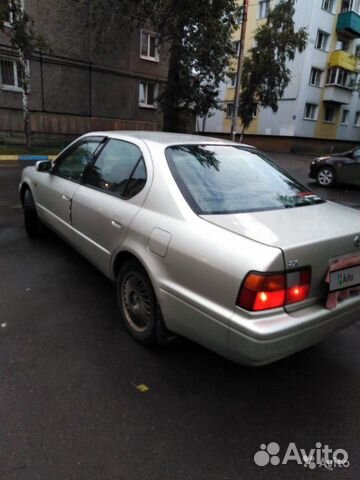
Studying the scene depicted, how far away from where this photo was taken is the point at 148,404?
86.0 inches

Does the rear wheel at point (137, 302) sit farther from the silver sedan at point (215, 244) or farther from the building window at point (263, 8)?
the building window at point (263, 8)

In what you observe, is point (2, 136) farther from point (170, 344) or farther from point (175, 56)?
point (170, 344)

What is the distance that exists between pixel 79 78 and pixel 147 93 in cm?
408

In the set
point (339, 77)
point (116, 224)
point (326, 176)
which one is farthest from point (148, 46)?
point (116, 224)

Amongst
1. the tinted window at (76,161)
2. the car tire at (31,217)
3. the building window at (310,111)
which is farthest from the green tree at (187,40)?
the building window at (310,111)

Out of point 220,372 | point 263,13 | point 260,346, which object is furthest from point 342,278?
point 263,13

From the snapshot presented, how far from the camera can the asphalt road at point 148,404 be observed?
1.81 metres

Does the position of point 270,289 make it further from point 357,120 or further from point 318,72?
point 357,120

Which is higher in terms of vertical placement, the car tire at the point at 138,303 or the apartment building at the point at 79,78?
the apartment building at the point at 79,78

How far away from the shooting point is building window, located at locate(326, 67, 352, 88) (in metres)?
26.3

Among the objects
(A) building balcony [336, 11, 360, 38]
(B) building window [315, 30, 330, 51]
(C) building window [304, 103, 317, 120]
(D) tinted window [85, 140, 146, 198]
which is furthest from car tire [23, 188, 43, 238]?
(A) building balcony [336, 11, 360, 38]

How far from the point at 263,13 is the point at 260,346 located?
100.0 feet

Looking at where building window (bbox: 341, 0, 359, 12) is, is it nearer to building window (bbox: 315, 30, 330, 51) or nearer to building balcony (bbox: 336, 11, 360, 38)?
building balcony (bbox: 336, 11, 360, 38)

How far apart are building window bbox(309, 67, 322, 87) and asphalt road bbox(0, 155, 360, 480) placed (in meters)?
27.5
